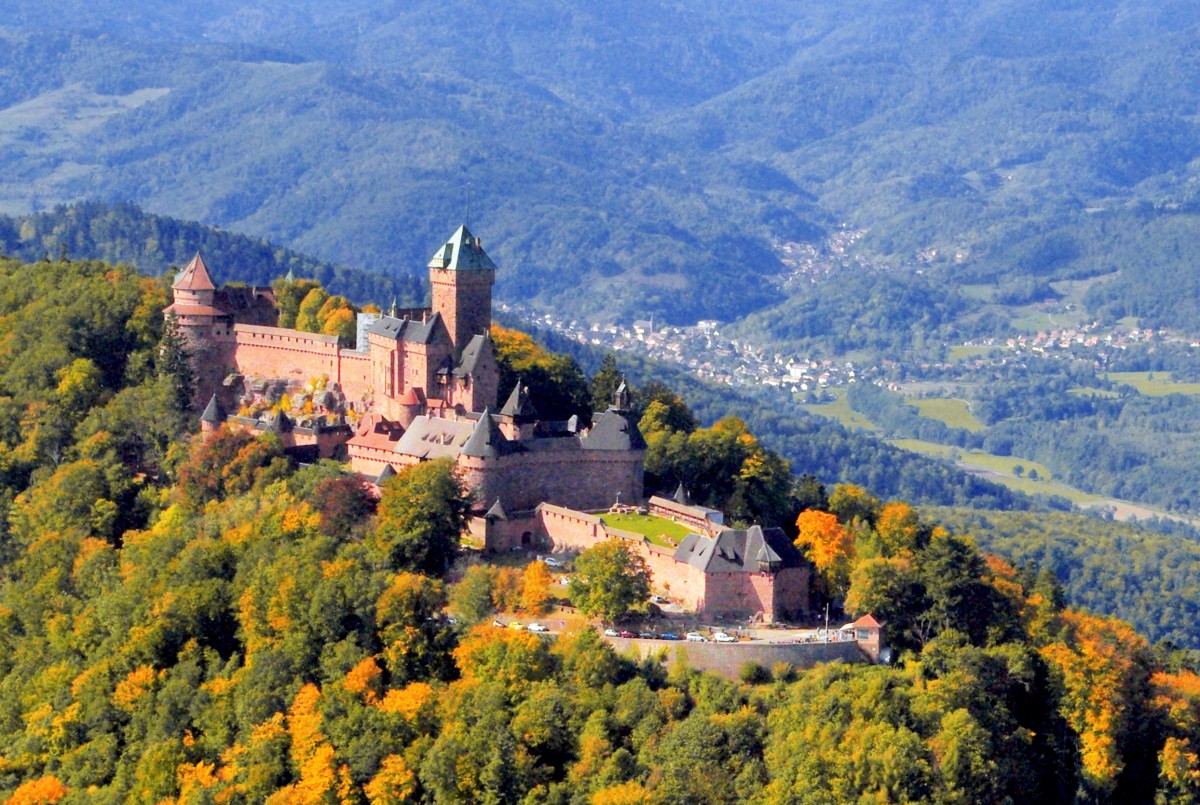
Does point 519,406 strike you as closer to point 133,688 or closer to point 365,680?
point 365,680

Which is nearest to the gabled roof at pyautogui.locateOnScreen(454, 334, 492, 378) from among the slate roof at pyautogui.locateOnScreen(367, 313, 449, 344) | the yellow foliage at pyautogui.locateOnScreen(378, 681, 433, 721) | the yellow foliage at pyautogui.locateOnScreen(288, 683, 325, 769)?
the slate roof at pyautogui.locateOnScreen(367, 313, 449, 344)

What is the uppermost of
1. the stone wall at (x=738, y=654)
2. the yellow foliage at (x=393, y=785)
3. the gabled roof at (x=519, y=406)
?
the gabled roof at (x=519, y=406)

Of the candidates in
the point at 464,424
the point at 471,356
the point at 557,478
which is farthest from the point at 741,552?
the point at 471,356

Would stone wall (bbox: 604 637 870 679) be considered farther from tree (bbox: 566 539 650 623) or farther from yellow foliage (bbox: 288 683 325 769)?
yellow foliage (bbox: 288 683 325 769)

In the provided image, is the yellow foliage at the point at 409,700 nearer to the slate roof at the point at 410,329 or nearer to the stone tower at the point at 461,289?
the slate roof at the point at 410,329

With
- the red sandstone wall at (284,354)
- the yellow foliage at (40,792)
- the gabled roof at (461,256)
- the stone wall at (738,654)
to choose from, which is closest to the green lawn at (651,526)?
the stone wall at (738,654)
